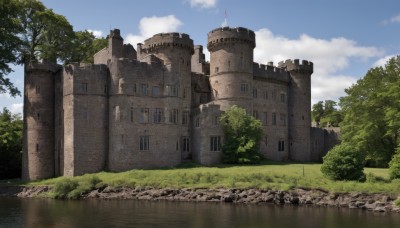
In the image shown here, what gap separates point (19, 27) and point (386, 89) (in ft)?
131

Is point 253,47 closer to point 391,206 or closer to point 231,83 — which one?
point 231,83

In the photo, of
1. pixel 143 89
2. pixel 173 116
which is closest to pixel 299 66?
pixel 173 116

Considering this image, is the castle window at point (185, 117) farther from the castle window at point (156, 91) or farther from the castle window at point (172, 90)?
the castle window at point (156, 91)

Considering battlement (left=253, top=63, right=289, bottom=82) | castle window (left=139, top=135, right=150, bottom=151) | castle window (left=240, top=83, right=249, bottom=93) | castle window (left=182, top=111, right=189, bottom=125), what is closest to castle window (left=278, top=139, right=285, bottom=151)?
battlement (left=253, top=63, right=289, bottom=82)

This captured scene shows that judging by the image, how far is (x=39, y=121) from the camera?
46.8 m

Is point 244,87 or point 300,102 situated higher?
point 244,87

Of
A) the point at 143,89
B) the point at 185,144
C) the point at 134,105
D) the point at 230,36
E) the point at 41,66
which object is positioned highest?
the point at 230,36

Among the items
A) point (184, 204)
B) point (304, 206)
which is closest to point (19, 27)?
point (184, 204)

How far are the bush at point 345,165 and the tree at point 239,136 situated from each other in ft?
38.5

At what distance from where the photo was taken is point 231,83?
171 ft

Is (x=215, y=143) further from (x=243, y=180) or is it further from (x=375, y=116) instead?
(x=375, y=116)

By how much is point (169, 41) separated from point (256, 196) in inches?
919

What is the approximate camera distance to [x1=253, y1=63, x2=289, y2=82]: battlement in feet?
183

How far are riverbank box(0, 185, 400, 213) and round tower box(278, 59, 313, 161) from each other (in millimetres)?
24826
